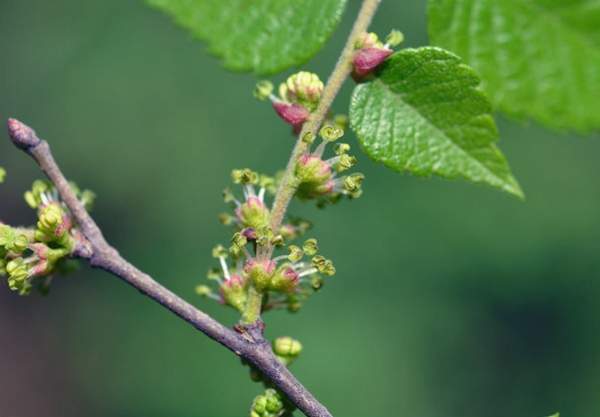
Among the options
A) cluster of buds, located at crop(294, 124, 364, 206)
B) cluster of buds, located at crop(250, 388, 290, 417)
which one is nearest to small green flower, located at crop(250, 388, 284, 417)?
cluster of buds, located at crop(250, 388, 290, 417)

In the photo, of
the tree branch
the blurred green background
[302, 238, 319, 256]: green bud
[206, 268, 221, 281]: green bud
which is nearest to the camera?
the tree branch

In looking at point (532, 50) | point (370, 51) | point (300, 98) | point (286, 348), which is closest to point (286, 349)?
point (286, 348)

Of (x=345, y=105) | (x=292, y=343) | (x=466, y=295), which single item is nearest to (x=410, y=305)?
(x=466, y=295)

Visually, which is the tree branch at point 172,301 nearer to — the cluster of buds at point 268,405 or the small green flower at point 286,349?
the cluster of buds at point 268,405

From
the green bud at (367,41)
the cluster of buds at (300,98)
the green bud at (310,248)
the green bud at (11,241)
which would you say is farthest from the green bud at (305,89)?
the green bud at (11,241)

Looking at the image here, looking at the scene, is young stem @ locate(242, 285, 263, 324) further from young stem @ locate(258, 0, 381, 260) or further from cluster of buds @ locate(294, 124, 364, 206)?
cluster of buds @ locate(294, 124, 364, 206)

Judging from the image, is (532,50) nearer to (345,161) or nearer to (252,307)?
(345,161)

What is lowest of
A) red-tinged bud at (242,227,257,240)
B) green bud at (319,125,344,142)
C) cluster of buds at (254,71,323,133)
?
red-tinged bud at (242,227,257,240)

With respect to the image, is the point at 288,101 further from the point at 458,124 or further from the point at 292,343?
the point at 292,343
